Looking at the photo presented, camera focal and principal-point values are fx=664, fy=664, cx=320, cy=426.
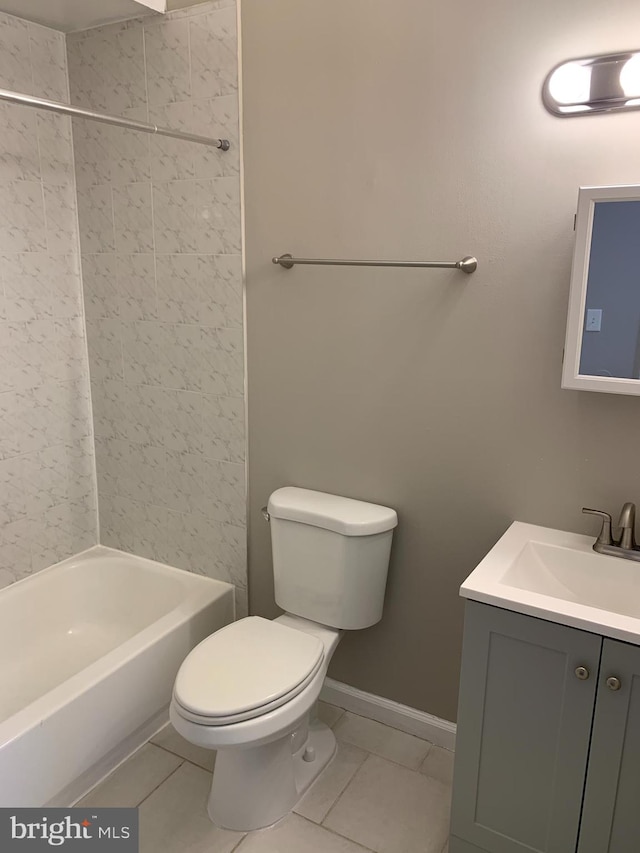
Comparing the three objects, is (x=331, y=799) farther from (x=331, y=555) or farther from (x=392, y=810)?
(x=331, y=555)

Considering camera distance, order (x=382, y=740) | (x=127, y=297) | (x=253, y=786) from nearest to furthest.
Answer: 1. (x=253, y=786)
2. (x=382, y=740)
3. (x=127, y=297)

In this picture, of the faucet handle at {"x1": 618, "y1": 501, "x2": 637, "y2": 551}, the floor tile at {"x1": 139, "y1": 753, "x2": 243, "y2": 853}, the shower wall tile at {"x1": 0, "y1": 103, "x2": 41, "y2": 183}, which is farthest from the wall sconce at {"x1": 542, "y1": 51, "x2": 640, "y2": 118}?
the floor tile at {"x1": 139, "y1": 753, "x2": 243, "y2": 853}

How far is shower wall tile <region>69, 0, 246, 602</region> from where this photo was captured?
7.04 feet

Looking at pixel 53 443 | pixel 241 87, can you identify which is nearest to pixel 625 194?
pixel 241 87

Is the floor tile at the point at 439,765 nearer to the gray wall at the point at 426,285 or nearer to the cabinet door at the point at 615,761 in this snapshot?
the gray wall at the point at 426,285

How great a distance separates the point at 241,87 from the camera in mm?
2061

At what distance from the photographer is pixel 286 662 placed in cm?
183

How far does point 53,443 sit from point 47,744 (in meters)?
1.12

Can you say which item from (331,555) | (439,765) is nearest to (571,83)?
(331,555)

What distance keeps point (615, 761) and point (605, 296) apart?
3.42 feet

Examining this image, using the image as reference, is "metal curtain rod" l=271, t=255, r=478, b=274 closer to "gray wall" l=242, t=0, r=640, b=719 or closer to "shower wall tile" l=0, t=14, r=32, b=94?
"gray wall" l=242, t=0, r=640, b=719

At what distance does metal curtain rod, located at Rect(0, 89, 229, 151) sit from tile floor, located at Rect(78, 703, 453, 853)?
189 centimetres

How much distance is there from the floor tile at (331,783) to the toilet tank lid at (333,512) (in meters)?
0.75
